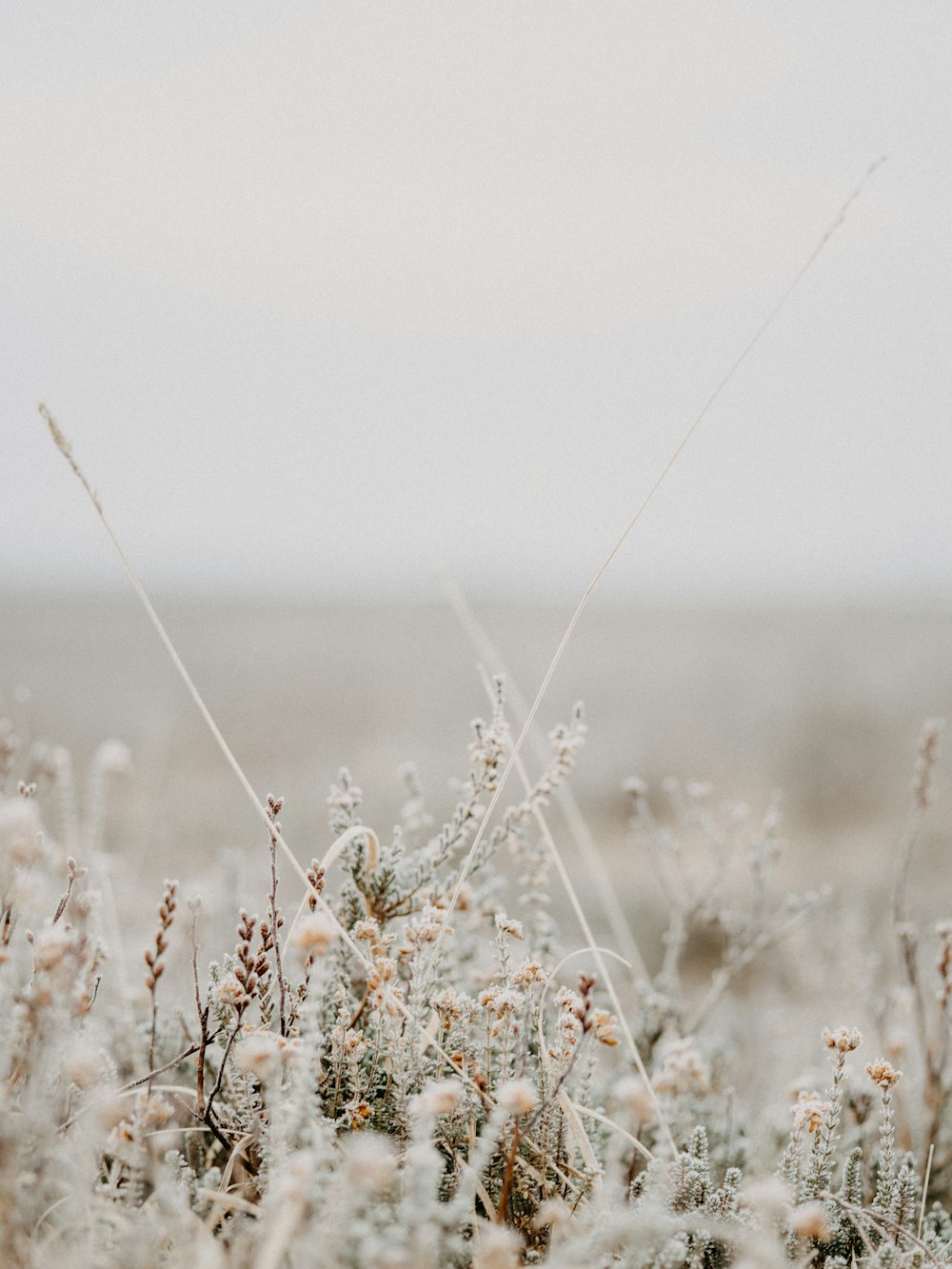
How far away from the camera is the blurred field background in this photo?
8.85 m

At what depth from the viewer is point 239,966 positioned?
1757 mm

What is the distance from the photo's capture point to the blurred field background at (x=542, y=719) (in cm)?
885

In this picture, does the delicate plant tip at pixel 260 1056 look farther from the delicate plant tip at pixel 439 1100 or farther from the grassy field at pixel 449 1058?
the delicate plant tip at pixel 439 1100

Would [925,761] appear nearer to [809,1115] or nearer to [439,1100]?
[809,1115]

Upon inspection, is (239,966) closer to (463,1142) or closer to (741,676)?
(463,1142)

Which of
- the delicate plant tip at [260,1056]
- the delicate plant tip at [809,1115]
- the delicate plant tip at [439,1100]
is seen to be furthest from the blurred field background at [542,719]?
the delicate plant tip at [809,1115]

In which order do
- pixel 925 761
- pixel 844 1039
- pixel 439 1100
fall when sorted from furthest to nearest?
pixel 925 761, pixel 844 1039, pixel 439 1100

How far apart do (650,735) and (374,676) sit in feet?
28.2

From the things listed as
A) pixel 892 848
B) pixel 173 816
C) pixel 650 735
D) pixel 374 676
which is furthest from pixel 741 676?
pixel 173 816

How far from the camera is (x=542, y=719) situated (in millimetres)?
14547

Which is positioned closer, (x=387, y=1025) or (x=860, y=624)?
(x=387, y=1025)

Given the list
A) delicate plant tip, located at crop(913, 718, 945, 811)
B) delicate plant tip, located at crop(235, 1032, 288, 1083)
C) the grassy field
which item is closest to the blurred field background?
the grassy field

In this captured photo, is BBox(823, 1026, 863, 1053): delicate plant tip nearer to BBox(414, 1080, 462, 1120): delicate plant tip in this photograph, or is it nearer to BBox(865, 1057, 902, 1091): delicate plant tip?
BBox(865, 1057, 902, 1091): delicate plant tip

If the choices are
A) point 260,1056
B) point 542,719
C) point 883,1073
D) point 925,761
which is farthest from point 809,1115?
point 542,719
